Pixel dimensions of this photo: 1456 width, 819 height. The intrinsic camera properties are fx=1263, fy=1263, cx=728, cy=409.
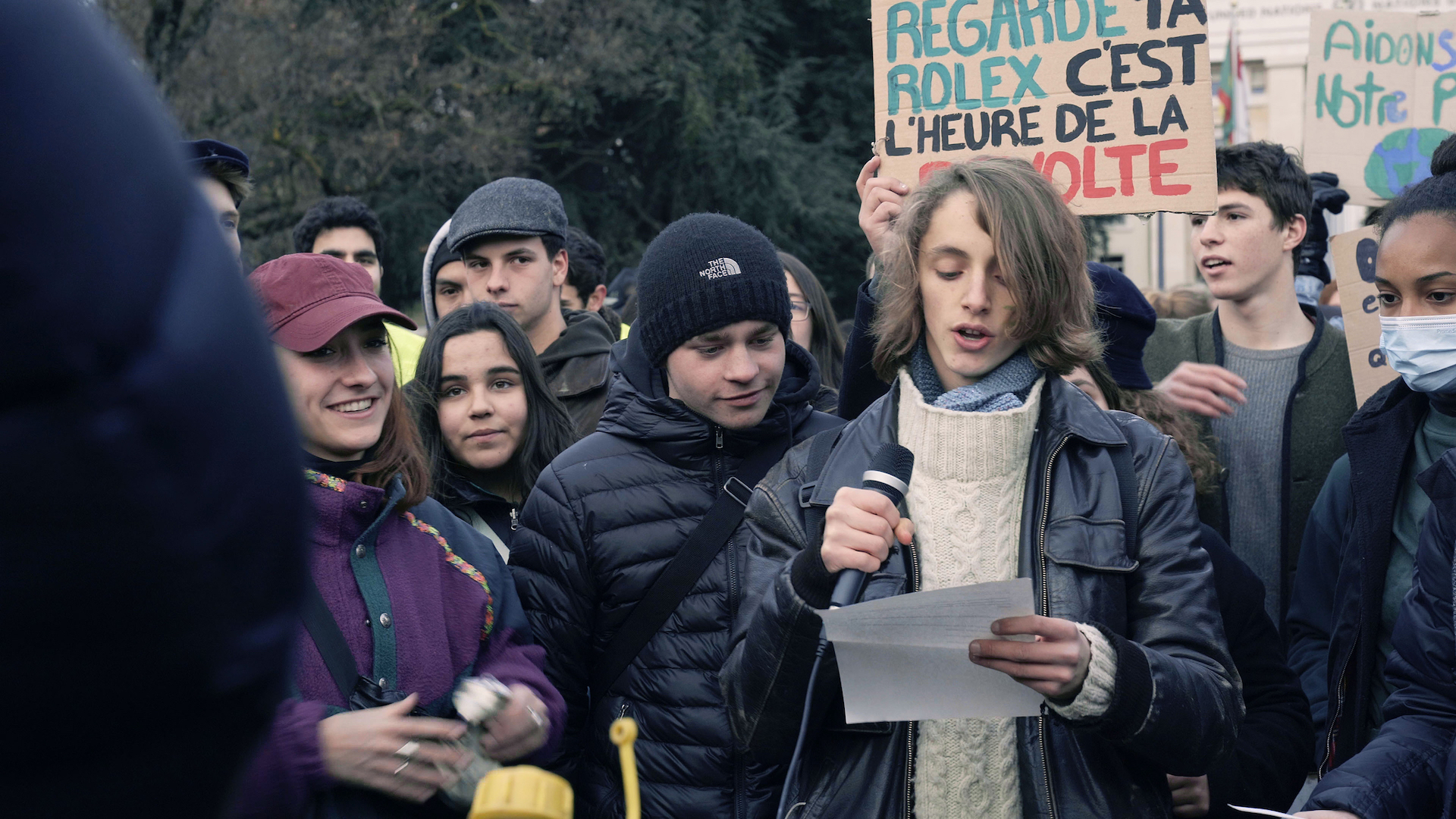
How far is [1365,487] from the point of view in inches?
118

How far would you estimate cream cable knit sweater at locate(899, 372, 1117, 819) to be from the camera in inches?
83.4

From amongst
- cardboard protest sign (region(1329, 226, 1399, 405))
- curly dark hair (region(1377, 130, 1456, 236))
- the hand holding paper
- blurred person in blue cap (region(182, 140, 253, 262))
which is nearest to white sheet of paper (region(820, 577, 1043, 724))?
the hand holding paper

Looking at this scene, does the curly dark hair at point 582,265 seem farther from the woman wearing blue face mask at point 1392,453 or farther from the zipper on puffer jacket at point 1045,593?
the zipper on puffer jacket at point 1045,593

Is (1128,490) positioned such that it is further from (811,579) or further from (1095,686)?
(811,579)

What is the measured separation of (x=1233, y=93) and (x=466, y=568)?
9.14 meters

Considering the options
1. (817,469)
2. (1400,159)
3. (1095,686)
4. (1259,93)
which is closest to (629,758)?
(1095,686)

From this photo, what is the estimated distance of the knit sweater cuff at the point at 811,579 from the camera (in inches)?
76.7

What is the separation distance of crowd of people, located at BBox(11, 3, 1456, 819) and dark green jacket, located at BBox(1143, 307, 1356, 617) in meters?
0.02

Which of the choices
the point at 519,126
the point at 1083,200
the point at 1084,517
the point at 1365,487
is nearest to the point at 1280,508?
the point at 1365,487

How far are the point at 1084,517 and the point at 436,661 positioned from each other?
1222 mm

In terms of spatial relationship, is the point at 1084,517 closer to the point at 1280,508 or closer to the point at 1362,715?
the point at 1362,715

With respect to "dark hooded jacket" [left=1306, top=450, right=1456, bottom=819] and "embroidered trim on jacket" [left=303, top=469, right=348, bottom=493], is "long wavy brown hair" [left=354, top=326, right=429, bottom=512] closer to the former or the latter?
"embroidered trim on jacket" [left=303, top=469, right=348, bottom=493]

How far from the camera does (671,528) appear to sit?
9.84 feet

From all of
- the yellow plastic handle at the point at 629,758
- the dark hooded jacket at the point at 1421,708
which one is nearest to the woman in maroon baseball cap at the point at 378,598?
the yellow plastic handle at the point at 629,758
